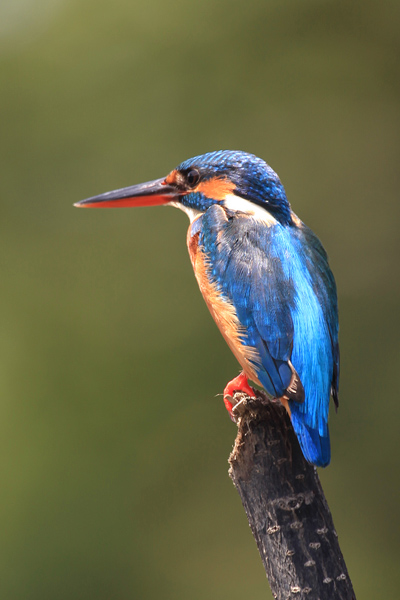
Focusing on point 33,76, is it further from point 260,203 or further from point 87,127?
point 260,203

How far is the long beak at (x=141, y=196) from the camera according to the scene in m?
2.30

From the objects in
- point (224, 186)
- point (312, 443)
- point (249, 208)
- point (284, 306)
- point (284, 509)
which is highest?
point (224, 186)

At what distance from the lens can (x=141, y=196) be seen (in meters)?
2.38

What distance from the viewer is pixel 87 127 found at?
513 cm

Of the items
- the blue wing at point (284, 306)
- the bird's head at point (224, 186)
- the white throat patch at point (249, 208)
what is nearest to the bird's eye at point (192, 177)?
the bird's head at point (224, 186)

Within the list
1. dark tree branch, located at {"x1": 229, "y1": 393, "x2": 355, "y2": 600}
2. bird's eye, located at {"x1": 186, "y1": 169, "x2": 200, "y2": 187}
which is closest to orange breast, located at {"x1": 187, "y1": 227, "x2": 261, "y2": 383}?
dark tree branch, located at {"x1": 229, "y1": 393, "x2": 355, "y2": 600}

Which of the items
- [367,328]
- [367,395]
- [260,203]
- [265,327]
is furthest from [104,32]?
[265,327]

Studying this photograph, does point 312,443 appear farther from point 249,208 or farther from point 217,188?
point 217,188

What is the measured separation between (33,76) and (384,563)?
4.50m

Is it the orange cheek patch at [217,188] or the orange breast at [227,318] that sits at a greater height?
the orange cheek patch at [217,188]

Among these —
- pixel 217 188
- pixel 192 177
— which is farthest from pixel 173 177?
pixel 217 188

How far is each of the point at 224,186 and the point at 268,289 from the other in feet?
1.56

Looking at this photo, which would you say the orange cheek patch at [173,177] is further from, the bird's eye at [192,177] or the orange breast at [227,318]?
the orange breast at [227,318]

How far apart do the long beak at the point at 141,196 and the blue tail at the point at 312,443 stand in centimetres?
100
